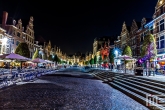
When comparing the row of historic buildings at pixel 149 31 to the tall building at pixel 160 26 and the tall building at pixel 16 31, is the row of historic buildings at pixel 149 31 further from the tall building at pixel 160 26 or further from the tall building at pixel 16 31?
the tall building at pixel 16 31

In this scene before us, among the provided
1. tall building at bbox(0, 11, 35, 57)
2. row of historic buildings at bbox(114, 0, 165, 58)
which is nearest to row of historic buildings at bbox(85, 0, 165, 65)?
row of historic buildings at bbox(114, 0, 165, 58)

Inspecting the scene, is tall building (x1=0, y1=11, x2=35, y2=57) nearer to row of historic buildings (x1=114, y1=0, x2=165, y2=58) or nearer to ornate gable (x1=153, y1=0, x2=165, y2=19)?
row of historic buildings (x1=114, y1=0, x2=165, y2=58)

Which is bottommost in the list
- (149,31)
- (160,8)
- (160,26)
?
(160,26)

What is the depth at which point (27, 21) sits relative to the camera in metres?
75.0

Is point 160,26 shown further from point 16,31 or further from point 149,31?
point 16,31

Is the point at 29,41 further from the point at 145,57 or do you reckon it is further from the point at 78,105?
the point at 78,105

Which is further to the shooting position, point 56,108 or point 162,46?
point 162,46

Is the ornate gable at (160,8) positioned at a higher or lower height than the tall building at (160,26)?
higher

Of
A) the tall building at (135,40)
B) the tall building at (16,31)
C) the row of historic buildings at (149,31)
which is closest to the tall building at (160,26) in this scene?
the row of historic buildings at (149,31)

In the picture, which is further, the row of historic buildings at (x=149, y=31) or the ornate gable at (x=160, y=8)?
the row of historic buildings at (x=149, y=31)

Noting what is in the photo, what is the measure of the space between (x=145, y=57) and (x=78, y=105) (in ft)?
81.1

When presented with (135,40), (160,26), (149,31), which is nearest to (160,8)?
(160,26)

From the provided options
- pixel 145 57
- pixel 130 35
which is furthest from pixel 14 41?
pixel 145 57

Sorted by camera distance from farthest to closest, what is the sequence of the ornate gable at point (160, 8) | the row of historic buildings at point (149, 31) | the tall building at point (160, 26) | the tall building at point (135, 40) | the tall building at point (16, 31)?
the tall building at point (16, 31) → the tall building at point (135, 40) → the row of historic buildings at point (149, 31) → the ornate gable at point (160, 8) → the tall building at point (160, 26)
